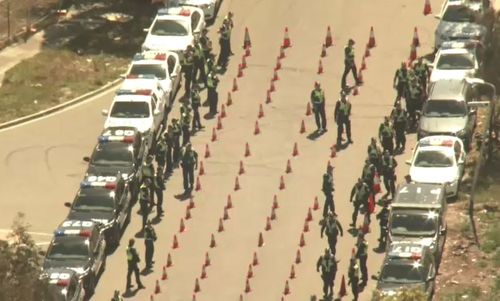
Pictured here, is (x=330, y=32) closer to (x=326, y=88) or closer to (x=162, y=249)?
(x=326, y=88)

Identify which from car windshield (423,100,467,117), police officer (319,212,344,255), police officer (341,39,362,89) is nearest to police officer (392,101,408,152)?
car windshield (423,100,467,117)

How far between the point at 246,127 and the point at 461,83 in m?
6.94

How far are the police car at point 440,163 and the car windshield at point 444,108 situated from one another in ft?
5.97

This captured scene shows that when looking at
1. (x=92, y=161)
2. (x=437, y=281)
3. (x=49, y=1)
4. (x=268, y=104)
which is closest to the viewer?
(x=437, y=281)

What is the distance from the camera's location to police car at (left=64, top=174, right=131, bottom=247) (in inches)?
2569

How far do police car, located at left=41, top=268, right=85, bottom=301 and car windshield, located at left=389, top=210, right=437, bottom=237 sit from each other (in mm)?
8792

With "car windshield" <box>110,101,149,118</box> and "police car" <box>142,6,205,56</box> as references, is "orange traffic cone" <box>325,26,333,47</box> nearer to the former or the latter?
"police car" <box>142,6,205,56</box>

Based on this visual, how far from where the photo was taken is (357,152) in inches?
2736

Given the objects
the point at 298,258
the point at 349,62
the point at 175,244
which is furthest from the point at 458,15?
the point at 175,244

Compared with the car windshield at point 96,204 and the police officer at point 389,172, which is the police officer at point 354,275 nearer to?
the police officer at point 389,172

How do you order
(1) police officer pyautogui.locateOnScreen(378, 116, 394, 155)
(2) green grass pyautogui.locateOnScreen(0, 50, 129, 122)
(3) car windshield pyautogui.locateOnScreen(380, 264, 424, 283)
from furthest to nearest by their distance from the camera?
(2) green grass pyautogui.locateOnScreen(0, 50, 129, 122) < (1) police officer pyautogui.locateOnScreen(378, 116, 394, 155) < (3) car windshield pyautogui.locateOnScreen(380, 264, 424, 283)

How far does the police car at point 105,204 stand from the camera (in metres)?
65.2

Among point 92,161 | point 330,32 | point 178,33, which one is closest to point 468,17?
point 330,32

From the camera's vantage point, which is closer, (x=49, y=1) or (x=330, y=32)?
(x=330, y=32)
